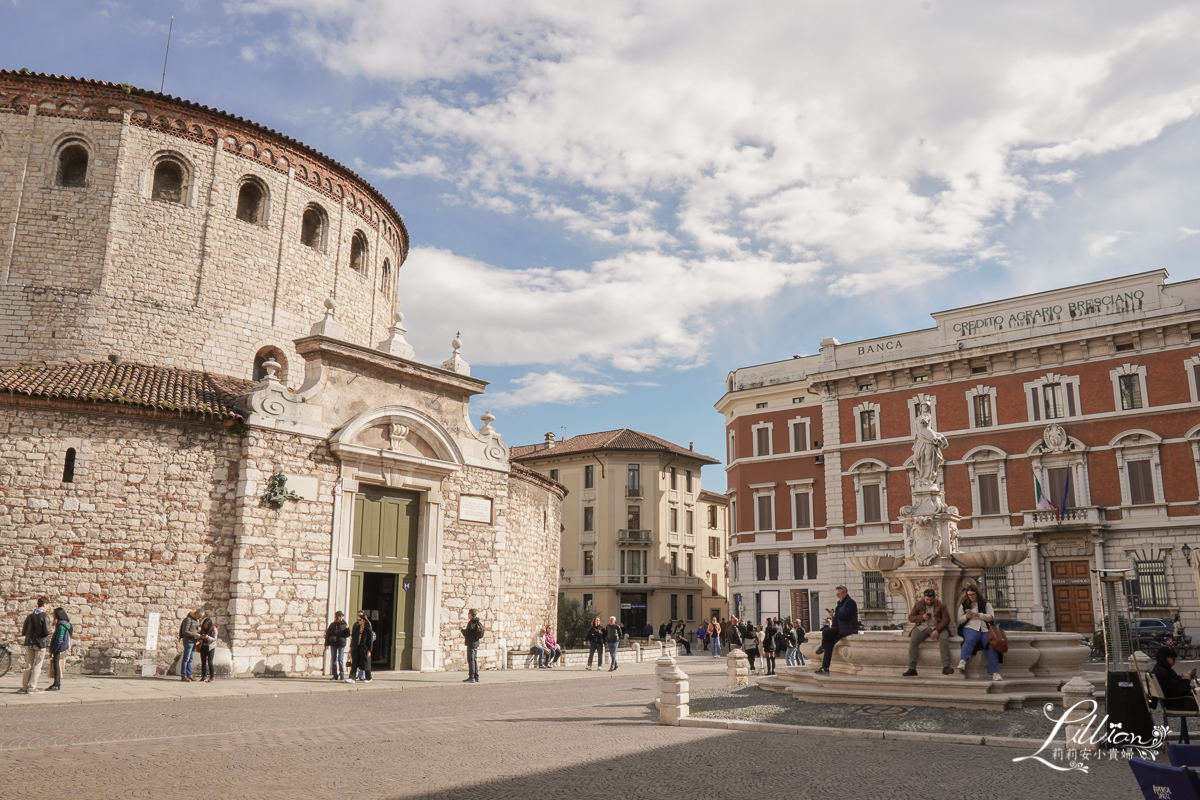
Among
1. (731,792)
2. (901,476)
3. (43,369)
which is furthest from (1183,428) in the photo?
(43,369)

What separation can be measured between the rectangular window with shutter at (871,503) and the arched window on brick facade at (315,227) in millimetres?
25716

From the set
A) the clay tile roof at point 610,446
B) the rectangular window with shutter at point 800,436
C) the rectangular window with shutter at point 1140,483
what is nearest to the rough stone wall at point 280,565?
the rectangular window with shutter at point 800,436

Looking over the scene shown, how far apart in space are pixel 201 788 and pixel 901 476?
34.2 meters

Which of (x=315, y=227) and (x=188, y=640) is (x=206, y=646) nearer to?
(x=188, y=640)

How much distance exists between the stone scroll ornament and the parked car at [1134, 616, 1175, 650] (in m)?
25.0

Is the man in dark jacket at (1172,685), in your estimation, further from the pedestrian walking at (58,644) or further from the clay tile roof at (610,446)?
the clay tile roof at (610,446)

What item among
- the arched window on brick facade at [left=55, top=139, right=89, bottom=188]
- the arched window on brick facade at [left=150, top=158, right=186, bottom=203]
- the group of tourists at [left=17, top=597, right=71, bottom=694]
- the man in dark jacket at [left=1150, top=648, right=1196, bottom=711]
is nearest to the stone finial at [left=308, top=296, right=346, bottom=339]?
the arched window on brick facade at [left=150, top=158, right=186, bottom=203]

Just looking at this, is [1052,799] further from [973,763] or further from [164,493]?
[164,493]

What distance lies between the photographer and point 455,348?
22.8 m

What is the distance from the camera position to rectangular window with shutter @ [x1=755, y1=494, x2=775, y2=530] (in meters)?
41.9

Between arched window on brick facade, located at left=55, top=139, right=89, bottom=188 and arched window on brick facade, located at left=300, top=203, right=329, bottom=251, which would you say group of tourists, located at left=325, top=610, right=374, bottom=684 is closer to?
arched window on brick facade, located at left=300, top=203, right=329, bottom=251

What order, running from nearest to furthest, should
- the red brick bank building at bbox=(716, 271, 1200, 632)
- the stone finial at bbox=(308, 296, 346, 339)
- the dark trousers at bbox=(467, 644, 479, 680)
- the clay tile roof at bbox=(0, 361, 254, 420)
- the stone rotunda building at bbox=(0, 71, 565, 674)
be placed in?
the stone rotunda building at bbox=(0, 71, 565, 674) < the clay tile roof at bbox=(0, 361, 254, 420) < the dark trousers at bbox=(467, 644, 479, 680) < the stone finial at bbox=(308, 296, 346, 339) < the red brick bank building at bbox=(716, 271, 1200, 632)

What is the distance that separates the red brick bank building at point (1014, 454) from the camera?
30875 mm

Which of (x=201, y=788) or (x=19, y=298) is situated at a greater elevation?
(x=19, y=298)
